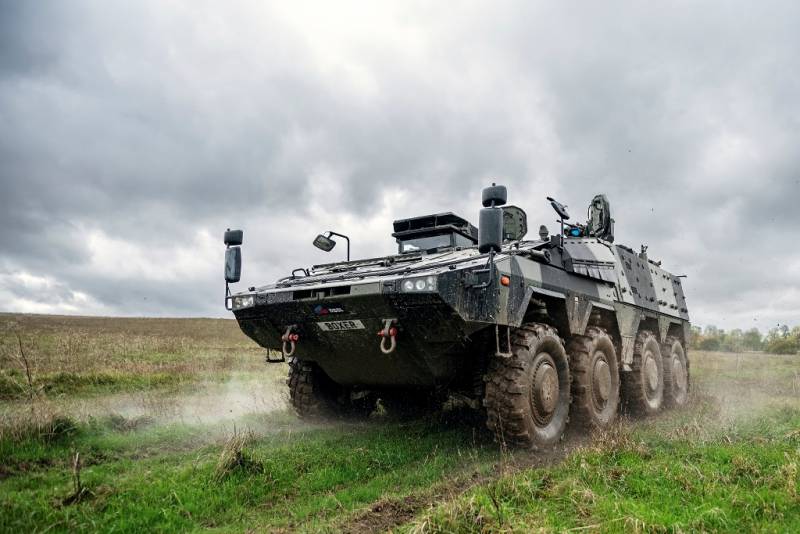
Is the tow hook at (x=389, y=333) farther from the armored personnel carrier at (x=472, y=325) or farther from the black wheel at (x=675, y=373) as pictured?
the black wheel at (x=675, y=373)

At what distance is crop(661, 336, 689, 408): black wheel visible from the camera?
413 inches

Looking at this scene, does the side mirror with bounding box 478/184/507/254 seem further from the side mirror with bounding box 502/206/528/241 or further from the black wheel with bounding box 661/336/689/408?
the black wheel with bounding box 661/336/689/408

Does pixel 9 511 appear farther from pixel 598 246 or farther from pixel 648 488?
pixel 598 246

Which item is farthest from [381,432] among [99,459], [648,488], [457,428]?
[648,488]

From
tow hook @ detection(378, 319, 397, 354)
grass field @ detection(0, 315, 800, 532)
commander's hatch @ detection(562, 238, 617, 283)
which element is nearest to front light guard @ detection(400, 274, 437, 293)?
tow hook @ detection(378, 319, 397, 354)

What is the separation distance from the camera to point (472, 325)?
577 cm

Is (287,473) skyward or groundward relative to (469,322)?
groundward

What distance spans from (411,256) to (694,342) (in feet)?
97.6

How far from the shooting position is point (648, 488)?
14.7 feet

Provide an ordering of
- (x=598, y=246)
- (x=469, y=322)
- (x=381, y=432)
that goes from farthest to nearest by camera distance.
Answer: (x=598, y=246) < (x=381, y=432) < (x=469, y=322)

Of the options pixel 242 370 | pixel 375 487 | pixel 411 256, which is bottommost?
pixel 375 487

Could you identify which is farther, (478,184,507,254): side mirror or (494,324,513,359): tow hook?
(494,324,513,359): tow hook

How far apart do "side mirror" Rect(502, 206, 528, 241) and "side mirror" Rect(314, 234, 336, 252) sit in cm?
243

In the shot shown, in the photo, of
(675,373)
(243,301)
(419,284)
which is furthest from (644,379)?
(243,301)
